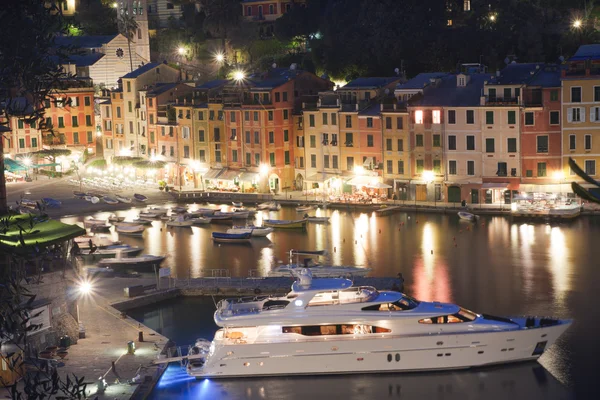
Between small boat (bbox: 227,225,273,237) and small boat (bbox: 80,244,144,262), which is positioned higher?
small boat (bbox: 227,225,273,237)

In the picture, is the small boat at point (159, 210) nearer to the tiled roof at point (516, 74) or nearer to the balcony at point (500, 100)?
the balcony at point (500, 100)

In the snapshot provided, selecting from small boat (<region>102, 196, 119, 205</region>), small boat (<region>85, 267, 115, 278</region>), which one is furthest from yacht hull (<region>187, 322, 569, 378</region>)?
small boat (<region>102, 196, 119, 205</region>)

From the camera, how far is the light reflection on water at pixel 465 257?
33.2m

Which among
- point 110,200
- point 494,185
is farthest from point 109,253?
point 494,185

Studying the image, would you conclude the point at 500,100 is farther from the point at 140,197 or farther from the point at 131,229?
the point at 140,197

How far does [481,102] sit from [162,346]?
26.0m

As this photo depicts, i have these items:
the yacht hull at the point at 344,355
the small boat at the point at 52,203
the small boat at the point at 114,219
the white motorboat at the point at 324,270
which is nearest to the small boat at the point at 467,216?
the white motorboat at the point at 324,270

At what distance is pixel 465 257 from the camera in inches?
1633

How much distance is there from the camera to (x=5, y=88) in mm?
15391

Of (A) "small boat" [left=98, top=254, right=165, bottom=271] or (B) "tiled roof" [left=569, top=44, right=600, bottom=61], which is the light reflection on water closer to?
(A) "small boat" [left=98, top=254, right=165, bottom=271]

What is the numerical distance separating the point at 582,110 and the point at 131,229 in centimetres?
1869

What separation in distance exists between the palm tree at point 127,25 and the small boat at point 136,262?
3718 centimetres

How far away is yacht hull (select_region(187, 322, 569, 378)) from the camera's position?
27547 millimetres

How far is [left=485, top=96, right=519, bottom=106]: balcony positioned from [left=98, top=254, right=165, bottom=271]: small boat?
16639mm
